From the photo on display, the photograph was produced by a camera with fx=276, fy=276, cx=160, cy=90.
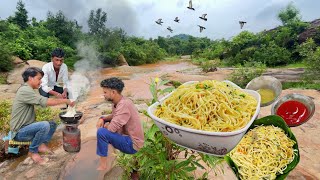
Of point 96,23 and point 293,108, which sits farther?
point 96,23

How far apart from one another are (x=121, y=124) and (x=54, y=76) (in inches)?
109

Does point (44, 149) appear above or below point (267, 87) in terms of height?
below

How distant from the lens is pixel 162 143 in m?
2.53

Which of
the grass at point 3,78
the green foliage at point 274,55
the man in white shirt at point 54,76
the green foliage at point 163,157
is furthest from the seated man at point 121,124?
the green foliage at point 274,55

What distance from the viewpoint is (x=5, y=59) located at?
1456cm

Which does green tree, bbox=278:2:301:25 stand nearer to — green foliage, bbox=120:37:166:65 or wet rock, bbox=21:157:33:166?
green foliage, bbox=120:37:166:65

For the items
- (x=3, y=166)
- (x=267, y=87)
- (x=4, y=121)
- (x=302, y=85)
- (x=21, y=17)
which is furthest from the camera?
(x=21, y=17)

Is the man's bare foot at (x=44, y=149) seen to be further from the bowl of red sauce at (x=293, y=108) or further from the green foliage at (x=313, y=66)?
the green foliage at (x=313, y=66)

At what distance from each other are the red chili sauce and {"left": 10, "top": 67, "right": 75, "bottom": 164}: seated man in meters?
2.67

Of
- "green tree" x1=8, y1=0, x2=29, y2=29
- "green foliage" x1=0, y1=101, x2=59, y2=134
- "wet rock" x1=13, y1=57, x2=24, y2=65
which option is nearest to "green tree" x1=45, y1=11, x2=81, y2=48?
"green tree" x1=8, y1=0, x2=29, y2=29

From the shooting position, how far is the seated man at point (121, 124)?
10.1 ft

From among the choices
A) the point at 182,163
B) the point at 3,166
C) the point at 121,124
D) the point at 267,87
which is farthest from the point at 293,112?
the point at 3,166

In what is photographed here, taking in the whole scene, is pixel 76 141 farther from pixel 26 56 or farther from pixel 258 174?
pixel 26 56

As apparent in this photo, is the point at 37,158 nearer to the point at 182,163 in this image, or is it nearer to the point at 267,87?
the point at 182,163
